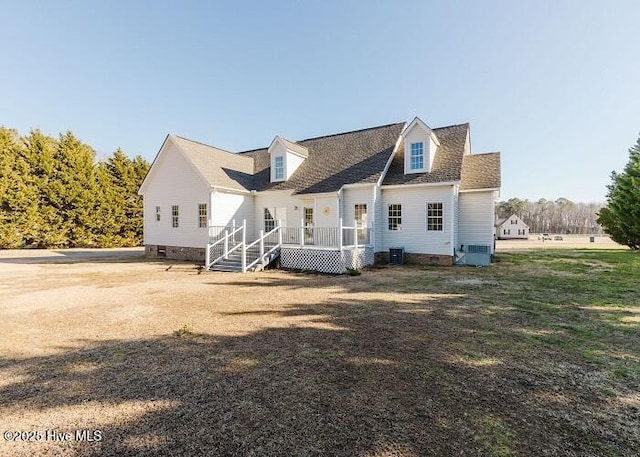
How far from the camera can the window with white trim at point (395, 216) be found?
52.9ft

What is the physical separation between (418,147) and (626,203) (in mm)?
18768

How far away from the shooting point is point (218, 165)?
63.6ft

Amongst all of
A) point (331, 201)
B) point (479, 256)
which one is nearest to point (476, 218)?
point (479, 256)

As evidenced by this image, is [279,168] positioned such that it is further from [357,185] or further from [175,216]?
[175,216]

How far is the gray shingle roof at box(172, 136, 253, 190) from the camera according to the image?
17.8m

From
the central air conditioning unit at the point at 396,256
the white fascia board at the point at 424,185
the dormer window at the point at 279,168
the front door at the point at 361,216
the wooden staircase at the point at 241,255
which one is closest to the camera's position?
the wooden staircase at the point at 241,255

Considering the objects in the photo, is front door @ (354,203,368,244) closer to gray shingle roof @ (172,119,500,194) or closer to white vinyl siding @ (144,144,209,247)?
gray shingle roof @ (172,119,500,194)

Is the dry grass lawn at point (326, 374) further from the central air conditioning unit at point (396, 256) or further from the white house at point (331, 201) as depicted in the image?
the central air conditioning unit at point (396, 256)

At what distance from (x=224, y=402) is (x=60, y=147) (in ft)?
109

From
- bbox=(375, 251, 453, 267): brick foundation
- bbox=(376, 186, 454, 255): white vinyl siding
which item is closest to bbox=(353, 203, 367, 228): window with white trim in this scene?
bbox=(376, 186, 454, 255): white vinyl siding

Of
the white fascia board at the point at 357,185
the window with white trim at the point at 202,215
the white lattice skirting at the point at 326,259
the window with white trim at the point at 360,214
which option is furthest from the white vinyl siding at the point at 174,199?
the window with white trim at the point at 360,214

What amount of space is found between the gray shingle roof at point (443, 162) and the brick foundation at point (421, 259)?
154 inches

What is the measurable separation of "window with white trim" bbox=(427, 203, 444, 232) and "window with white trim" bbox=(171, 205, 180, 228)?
15546 millimetres

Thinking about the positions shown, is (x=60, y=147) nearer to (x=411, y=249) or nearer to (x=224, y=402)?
(x=411, y=249)
